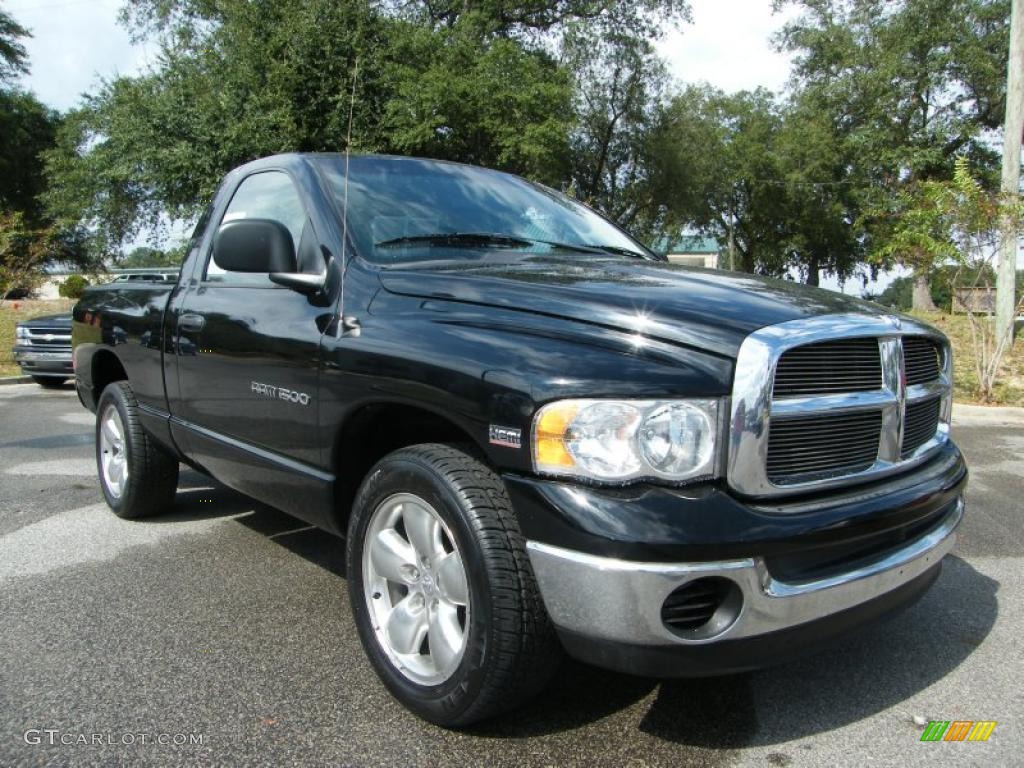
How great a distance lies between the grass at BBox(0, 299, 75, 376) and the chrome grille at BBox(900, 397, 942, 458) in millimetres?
13552

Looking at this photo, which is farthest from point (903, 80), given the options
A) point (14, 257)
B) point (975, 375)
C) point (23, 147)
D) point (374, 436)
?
point (23, 147)

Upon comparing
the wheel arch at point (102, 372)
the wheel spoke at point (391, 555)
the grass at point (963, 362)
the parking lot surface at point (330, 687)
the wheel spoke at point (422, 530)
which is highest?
the wheel arch at point (102, 372)

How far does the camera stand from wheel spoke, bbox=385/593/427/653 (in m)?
2.51

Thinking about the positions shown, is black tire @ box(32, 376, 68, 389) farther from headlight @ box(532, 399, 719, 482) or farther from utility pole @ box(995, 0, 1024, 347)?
utility pole @ box(995, 0, 1024, 347)

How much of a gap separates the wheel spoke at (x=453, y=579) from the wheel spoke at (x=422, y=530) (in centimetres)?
6

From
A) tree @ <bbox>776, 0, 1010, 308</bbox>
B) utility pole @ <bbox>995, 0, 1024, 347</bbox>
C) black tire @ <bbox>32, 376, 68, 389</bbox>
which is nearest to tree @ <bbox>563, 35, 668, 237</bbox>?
tree @ <bbox>776, 0, 1010, 308</bbox>

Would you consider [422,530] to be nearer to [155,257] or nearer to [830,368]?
[830,368]

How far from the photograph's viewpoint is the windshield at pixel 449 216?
3.12 metres

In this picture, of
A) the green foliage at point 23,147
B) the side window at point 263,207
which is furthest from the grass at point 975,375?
the green foliage at point 23,147

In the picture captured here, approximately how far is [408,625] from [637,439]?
998 mm

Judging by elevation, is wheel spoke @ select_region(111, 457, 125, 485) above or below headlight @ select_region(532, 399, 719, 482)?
below

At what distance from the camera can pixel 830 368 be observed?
2.29m

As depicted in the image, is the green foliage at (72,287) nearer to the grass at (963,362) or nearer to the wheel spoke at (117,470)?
the grass at (963,362)

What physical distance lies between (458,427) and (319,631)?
122cm
